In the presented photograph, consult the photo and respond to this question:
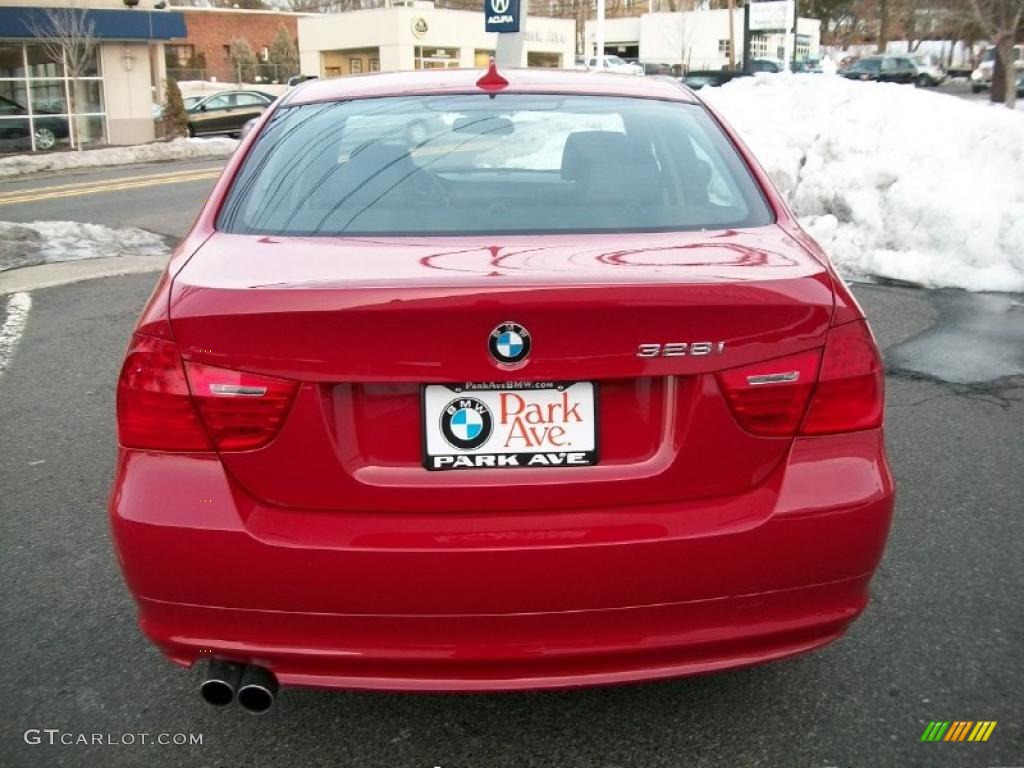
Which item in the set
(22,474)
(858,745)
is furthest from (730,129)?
(22,474)

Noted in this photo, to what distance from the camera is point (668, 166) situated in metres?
3.18

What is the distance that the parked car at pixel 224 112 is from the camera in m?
32.9

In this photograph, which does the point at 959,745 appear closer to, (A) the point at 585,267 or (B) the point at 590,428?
(B) the point at 590,428

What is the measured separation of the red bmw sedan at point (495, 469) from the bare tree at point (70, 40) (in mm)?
27517

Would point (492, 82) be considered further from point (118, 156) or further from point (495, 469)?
point (118, 156)

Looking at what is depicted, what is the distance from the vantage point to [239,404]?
7.50 ft

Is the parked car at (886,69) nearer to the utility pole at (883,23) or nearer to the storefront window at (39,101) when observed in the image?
the utility pole at (883,23)

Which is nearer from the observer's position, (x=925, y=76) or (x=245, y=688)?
(x=245, y=688)

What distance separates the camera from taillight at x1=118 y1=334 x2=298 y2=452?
2271 millimetres

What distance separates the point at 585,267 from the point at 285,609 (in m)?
0.99

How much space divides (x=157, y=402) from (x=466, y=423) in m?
0.68

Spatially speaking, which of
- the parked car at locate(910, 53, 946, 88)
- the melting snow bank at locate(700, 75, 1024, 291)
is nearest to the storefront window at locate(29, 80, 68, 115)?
the melting snow bank at locate(700, 75, 1024, 291)

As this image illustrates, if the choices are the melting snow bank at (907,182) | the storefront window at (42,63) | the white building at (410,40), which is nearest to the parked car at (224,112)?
the storefront window at (42,63)

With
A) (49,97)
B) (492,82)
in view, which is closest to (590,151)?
(492,82)
